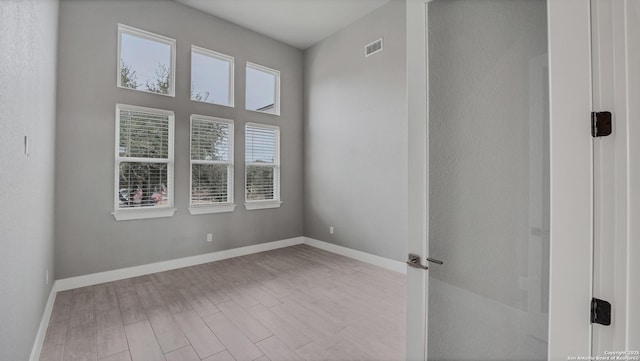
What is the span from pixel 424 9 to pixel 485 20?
0.29 metres

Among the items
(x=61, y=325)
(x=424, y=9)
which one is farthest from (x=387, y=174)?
(x=61, y=325)

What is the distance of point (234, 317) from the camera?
2.58 metres

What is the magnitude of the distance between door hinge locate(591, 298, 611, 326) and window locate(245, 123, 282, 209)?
4378 millimetres

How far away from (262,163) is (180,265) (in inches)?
82.9

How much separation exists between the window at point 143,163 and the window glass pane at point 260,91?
142 centimetres

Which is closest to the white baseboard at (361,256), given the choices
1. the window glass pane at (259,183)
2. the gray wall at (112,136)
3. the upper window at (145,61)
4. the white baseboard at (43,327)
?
the gray wall at (112,136)

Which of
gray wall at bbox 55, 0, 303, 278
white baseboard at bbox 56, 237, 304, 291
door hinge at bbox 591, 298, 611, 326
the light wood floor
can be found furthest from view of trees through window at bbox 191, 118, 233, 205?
door hinge at bbox 591, 298, 611, 326

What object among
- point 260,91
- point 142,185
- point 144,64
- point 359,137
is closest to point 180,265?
point 142,185

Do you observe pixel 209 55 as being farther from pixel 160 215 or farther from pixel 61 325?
pixel 61 325

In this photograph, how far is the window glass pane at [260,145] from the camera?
4770mm

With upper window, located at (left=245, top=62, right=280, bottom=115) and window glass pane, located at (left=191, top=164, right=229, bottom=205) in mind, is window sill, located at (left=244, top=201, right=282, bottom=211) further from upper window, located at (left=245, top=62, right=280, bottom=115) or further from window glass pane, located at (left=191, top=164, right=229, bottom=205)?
upper window, located at (left=245, top=62, right=280, bottom=115)

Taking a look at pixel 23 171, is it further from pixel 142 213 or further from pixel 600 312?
pixel 600 312

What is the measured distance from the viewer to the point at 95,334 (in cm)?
229

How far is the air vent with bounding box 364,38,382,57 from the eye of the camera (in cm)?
417
